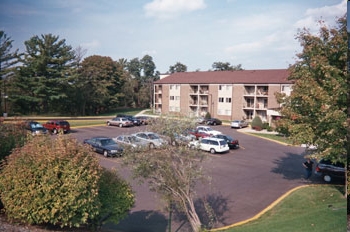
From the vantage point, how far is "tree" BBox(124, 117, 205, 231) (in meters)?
7.32

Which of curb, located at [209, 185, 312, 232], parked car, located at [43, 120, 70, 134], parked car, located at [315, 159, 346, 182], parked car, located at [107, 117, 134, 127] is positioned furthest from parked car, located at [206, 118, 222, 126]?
curb, located at [209, 185, 312, 232]

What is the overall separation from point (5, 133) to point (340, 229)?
A: 858 centimetres

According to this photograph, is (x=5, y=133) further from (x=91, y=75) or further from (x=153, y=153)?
(x=91, y=75)

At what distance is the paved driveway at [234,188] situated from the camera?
9.09 meters

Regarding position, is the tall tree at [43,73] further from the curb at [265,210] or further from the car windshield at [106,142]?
the curb at [265,210]

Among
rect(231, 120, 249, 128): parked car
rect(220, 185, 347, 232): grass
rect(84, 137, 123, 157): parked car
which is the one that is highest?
rect(231, 120, 249, 128): parked car

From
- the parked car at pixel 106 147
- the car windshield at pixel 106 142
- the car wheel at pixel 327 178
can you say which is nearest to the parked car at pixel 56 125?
the parked car at pixel 106 147

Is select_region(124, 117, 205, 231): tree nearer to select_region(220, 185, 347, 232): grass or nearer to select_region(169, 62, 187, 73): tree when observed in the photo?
select_region(220, 185, 347, 232): grass

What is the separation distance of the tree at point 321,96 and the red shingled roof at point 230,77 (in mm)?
19394

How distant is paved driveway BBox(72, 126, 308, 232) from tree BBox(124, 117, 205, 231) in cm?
52

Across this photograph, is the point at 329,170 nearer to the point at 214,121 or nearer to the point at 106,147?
the point at 106,147

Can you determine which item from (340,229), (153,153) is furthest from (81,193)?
(340,229)

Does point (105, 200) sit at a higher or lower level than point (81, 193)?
lower

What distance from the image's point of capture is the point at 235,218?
368 inches
